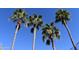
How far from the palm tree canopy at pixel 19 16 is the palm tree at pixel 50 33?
3.76ft

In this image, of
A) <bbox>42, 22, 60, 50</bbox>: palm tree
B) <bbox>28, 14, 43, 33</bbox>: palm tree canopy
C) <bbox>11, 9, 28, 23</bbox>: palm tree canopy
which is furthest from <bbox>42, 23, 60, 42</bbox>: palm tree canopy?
<bbox>11, 9, 28, 23</bbox>: palm tree canopy

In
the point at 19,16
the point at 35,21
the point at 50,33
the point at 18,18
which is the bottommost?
the point at 50,33

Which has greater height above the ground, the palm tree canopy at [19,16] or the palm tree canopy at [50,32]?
the palm tree canopy at [19,16]

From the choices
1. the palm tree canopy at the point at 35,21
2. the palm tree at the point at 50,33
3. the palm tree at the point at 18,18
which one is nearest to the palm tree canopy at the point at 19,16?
the palm tree at the point at 18,18

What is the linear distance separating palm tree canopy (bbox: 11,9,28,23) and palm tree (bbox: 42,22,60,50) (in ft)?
3.76

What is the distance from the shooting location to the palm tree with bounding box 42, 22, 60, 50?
15047 millimetres

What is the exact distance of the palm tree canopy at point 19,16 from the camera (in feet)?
48.6

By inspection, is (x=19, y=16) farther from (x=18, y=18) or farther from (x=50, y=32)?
(x=50, y=32)

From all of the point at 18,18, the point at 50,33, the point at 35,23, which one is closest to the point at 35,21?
the point at 35,23

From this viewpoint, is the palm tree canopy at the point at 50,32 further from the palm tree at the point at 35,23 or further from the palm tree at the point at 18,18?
the palm tree at the point at 18,18

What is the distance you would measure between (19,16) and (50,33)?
2.04m

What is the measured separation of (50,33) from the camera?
1661cm
